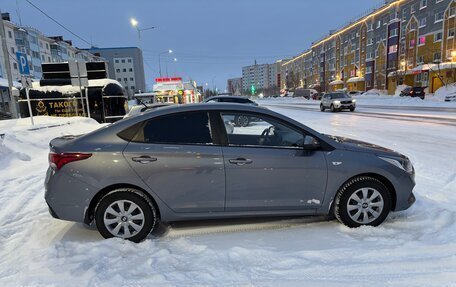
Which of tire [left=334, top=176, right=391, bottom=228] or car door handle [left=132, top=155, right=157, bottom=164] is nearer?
car door handle [left=132, top=155, right=157, bottom=164]

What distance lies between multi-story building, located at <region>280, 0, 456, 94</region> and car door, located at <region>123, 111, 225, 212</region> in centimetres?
5102

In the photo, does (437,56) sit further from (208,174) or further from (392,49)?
(208,174)

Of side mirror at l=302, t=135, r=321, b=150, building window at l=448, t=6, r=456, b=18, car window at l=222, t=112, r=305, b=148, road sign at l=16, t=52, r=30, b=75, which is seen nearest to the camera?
side mirror at l=302, t=135, r=321, b=150

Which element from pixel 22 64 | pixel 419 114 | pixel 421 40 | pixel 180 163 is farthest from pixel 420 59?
pixel 180 163

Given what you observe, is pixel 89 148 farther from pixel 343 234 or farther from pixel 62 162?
pixel 343 234

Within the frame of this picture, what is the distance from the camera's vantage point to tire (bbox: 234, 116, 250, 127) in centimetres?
429

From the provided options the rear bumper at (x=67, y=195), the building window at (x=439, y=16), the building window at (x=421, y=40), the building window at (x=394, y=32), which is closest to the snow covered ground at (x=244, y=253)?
the rear bumper at (x=67, y=195)

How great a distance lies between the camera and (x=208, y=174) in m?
3.82

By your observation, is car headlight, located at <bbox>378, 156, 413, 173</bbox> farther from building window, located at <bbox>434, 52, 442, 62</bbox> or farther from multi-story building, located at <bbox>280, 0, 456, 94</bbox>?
building window, located at <bbox>434, 52, 442, 62</bbox>

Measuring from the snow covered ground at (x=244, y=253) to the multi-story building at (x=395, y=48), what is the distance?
50.0 metres

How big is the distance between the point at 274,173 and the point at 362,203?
121 cm

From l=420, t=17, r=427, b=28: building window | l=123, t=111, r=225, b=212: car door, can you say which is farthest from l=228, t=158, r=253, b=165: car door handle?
l=420, t=17, r=427, b=28: building window

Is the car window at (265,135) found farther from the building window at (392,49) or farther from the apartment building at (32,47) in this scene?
the building window at (392,49)

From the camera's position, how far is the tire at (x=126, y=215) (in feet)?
12.5
